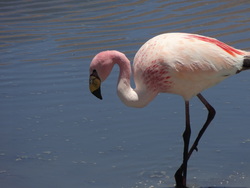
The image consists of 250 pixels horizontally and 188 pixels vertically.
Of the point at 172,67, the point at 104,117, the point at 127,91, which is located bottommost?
the point at 104,117

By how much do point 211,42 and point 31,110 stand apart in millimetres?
2309

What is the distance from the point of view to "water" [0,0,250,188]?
19.4ft

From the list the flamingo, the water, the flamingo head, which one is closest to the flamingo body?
the flamingo

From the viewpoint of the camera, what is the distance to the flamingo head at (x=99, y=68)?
5.86m

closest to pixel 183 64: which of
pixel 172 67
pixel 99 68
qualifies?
pixel 172 67

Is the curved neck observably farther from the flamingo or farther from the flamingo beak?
the flamingo beak

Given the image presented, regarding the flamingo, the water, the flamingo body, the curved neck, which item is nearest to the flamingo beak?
Answer: the flamingo

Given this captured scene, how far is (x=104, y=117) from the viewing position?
7.08m

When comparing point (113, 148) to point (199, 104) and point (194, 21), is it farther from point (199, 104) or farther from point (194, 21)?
point (194, 21)

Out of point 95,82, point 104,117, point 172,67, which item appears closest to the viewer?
point 172,67

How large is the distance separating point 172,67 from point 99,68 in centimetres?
61

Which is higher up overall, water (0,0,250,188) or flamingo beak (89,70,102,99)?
flamingo beak (89,70,102,99)

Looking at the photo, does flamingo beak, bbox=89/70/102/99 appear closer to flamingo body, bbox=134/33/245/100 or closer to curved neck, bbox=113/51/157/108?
curved neck, bbox=113/51/157/108

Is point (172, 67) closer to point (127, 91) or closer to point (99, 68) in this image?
point (127, 91)
